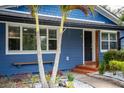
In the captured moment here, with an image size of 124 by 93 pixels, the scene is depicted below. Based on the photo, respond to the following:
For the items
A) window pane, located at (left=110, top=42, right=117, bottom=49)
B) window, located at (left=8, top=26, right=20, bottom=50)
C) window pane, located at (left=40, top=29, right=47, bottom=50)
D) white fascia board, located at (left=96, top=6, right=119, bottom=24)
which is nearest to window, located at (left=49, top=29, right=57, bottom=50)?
window pane, located at (left=40, top=29, right=47, bottom=50)

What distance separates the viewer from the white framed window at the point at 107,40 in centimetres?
1668

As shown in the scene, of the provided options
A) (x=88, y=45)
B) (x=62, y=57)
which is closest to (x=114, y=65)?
(x=62, y=57)

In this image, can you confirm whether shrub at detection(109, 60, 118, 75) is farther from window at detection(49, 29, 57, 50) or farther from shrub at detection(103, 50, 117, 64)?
window at detection(49, 29, 57, 50)

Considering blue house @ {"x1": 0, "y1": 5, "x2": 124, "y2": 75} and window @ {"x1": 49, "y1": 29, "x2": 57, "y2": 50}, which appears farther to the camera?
window @ {"x1": 49, "y1": 29, "x2": 57, "y2": 50}

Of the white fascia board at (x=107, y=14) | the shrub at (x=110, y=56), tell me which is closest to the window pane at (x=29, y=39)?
the shrub at (x=110, y=56)

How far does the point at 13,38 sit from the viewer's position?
A: 39.8 feet

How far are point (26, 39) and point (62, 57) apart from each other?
2.55 metres

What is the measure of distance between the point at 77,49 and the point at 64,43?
113cm

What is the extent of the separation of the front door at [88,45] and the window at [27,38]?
2.67m

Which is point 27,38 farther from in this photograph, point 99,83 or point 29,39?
point 99,83

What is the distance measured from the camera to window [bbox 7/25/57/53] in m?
12.1

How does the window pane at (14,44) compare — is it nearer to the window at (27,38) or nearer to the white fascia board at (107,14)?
the window at (27,38)

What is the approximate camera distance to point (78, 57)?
1514 cm
